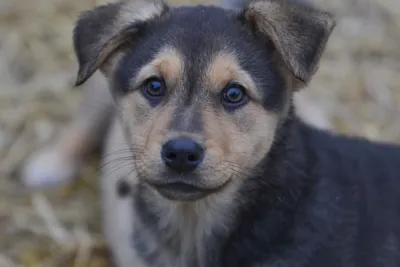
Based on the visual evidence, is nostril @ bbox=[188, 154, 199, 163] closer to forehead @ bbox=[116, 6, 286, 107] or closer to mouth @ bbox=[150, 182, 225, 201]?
mouth @ bbox=[150, 182, 225, 201]

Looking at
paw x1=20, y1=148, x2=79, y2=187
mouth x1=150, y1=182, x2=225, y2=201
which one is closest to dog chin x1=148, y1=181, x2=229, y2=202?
mouth x1=150, y1=182, x2=225, y2=201

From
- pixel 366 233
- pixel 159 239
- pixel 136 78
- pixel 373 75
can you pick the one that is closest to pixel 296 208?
pixel 366 233

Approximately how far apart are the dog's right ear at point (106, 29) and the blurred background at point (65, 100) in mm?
1268

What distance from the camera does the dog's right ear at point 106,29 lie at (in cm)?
380

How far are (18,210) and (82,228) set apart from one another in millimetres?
378

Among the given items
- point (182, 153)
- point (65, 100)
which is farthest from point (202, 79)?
point (65, 100)

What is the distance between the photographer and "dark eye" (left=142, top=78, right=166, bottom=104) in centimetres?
371

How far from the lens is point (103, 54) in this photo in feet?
12.6

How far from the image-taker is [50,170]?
5.18 meters

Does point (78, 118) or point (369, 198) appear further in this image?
point (78, 118)

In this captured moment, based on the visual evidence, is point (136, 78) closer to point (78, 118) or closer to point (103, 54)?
point (103, 54)

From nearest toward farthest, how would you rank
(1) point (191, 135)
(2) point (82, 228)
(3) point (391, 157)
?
(1) point (191, 135) → (3) point (391, 157) → (2) point (82, 228)

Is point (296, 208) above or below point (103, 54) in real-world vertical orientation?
below

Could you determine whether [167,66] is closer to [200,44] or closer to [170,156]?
[200,44]
